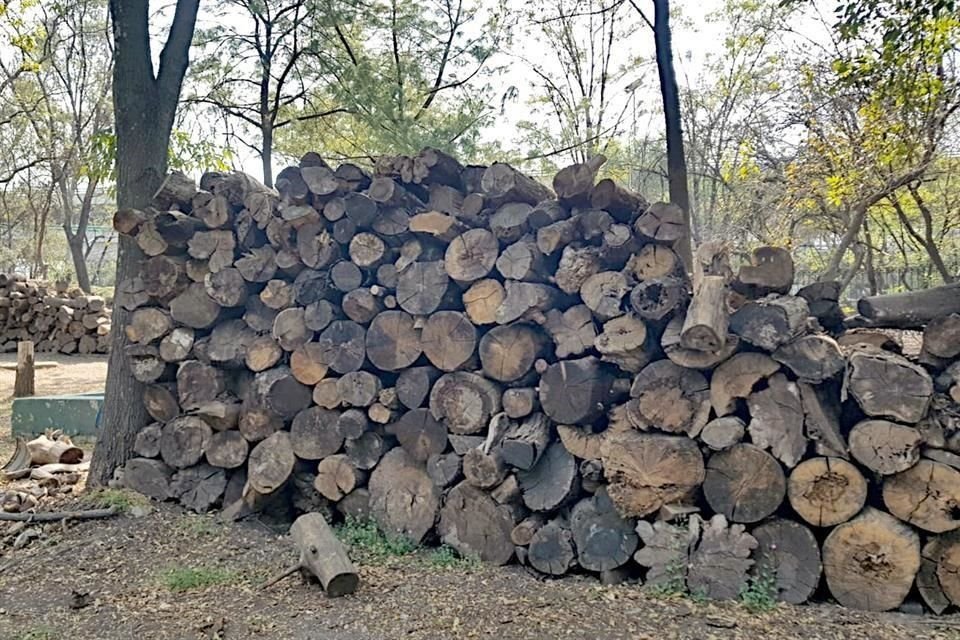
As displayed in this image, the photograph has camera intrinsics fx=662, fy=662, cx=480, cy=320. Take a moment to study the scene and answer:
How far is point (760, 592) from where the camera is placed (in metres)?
2.66

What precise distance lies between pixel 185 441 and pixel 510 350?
2.18 meters

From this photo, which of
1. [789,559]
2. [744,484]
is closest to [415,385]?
[744,484]

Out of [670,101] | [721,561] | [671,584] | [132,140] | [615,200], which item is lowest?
[671,584]

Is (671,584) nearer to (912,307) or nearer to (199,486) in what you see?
(912,307)

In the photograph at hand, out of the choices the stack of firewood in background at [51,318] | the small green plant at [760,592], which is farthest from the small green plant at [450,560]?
the stack of firewood in background at [51,318]

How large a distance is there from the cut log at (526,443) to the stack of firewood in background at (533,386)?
1cm

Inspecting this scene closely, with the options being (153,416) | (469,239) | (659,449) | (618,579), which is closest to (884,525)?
(659,449)

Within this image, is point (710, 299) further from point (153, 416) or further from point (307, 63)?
point (307, 63)

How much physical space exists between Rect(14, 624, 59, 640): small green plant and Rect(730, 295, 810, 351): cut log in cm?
300

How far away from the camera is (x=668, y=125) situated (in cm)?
581

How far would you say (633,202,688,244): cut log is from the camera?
3076mm

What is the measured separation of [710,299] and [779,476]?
0.78 m

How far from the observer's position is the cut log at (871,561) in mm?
2564

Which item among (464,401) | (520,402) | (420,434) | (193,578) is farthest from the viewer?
(420,434)
